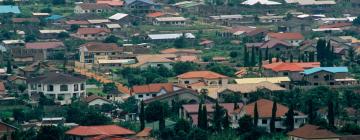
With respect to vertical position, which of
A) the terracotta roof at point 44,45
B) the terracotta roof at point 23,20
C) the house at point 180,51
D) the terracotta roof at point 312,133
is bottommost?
the house at point 180,51

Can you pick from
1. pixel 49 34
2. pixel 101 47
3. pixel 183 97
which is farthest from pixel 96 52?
pixel 183 97

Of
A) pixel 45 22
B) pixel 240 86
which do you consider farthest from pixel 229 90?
pixel 45 22

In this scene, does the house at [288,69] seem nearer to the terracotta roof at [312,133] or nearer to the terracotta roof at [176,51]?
the terracotta roof at [176,51]

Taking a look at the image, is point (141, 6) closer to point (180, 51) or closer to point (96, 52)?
point (180, 51)

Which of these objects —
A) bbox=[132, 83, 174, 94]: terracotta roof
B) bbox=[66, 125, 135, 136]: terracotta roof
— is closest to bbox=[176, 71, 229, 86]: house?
bbox=[132, 83, 174, 94]: terracotta roof

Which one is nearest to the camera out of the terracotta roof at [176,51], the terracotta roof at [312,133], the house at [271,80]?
the terracotta roof at [312,133]

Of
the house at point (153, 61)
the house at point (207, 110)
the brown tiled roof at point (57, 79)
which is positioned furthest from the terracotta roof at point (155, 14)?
the house at point (207, 110)
